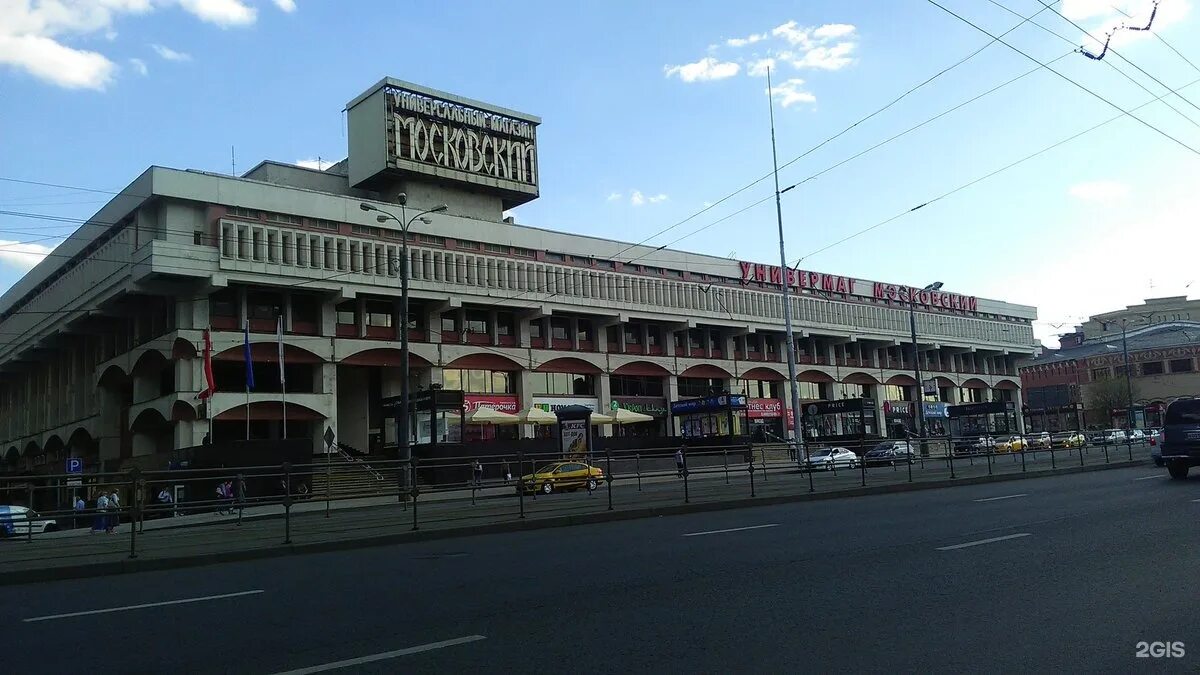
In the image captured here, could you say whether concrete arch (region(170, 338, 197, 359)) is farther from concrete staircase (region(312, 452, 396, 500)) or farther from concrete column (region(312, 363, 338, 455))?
concrete staircase (region(312, 452, 396, 500))

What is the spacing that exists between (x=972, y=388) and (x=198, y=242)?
77.8m

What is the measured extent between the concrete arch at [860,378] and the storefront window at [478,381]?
34.0m

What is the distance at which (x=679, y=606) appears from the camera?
763cm

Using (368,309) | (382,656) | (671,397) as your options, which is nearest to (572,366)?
→ (671,397)

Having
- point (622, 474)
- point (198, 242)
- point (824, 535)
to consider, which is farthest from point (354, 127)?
point (824, 535)

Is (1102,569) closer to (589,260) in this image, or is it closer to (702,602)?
(702,602)

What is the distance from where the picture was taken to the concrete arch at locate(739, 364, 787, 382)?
70.0m

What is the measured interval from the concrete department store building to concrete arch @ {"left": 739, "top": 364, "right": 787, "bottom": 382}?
0.18 meters

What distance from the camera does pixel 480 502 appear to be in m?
19.4

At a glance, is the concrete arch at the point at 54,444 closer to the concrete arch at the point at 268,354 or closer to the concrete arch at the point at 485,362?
the concrete arch at the point at 268,354

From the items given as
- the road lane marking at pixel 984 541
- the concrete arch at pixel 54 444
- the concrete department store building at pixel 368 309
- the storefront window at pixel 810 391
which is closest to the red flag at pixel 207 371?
the concrete department store building at pixel 368 309

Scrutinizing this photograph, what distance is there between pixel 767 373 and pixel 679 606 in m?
64.8

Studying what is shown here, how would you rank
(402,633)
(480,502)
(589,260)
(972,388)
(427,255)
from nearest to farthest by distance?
(402,633), (480,502), (427,255), (589,260), (972,388)

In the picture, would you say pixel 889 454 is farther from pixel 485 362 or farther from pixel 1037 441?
pixel 485 362
